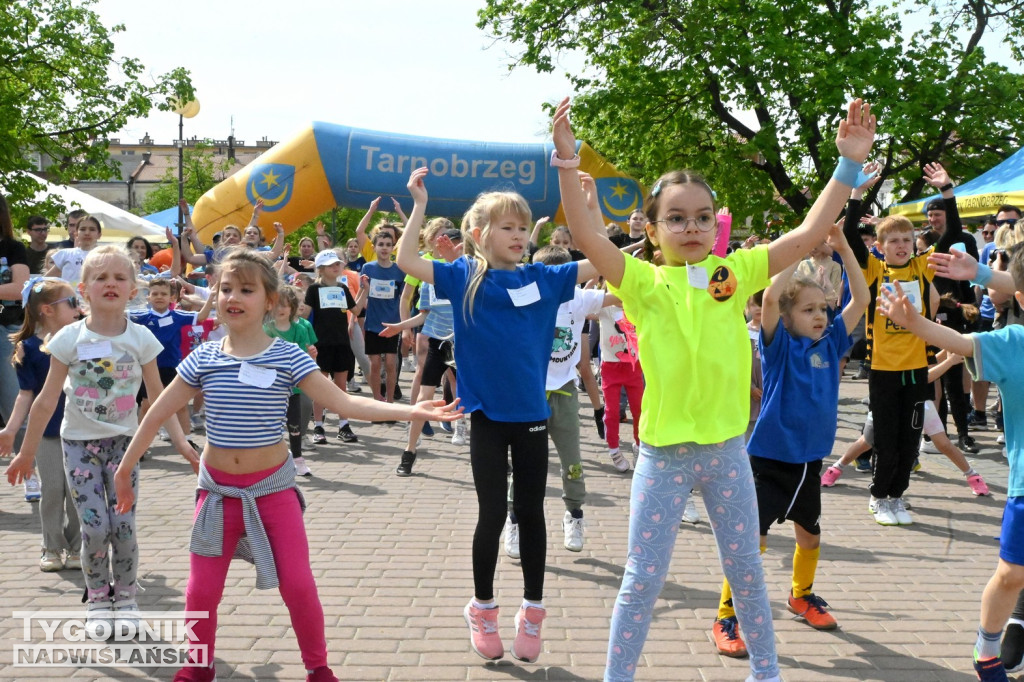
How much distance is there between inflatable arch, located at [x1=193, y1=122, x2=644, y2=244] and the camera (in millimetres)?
18703

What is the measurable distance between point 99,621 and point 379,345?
7118 millimetres

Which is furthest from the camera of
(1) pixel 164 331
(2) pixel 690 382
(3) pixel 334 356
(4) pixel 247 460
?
(3) pixel 334 356

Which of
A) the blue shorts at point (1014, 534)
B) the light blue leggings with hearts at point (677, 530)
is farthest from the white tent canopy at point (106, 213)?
the blue shorts at point (1014, 534)

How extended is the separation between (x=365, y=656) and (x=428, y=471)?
451cm

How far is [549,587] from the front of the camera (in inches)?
207

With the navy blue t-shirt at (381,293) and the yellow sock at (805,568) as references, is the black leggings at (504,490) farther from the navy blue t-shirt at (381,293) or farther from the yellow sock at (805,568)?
the navy blue t-shirt at (381,293)

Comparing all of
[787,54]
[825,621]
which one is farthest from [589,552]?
[787,54]

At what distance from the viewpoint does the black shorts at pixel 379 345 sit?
1148 centimetres

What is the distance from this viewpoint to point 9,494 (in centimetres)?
769

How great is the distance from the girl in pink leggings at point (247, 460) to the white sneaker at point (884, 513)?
14.2 ft

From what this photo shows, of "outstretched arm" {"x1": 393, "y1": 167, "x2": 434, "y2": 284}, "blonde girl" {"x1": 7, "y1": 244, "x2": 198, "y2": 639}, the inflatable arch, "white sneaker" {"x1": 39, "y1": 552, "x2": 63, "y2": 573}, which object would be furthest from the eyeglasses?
the inflatable arch

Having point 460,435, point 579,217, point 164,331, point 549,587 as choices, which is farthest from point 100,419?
point 460,435

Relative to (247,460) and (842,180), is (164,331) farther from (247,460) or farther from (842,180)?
(842,180)

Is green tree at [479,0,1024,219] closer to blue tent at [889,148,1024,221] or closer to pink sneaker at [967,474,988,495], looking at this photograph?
blue tent at [889,148,1024,221]
